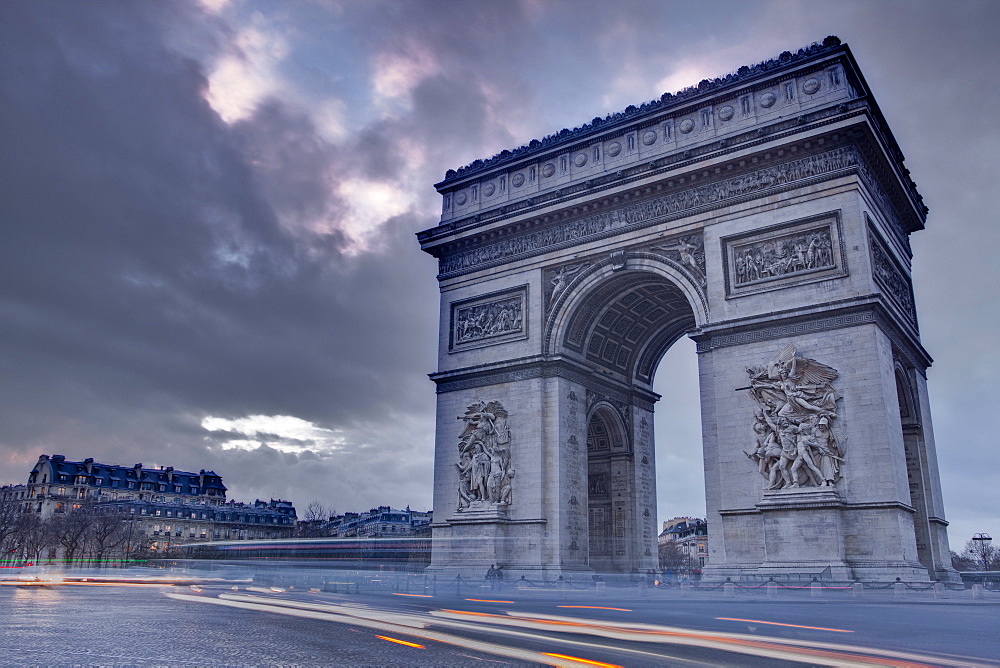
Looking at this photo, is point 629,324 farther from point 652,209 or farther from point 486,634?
point 486,634

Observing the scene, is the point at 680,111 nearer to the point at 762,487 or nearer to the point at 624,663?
the point at 762,487

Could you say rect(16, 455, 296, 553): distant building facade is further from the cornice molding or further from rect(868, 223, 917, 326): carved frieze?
rect(868, 223, 917, 326): carved frieze

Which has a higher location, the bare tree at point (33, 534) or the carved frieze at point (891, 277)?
the carved frieze at point (891, 277)

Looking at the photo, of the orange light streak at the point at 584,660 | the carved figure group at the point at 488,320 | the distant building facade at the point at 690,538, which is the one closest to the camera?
the orange light streak at the point at 584,660

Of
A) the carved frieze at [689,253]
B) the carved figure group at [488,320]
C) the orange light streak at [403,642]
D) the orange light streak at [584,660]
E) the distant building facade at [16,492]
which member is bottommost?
the orange light streak at [403,642]

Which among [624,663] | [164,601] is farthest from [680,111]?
[624,663]

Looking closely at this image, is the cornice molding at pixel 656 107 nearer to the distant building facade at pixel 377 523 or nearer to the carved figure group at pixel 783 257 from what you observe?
A: the carved figure group at pixel 783 257

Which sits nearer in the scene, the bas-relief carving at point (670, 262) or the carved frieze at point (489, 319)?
the bas-relief carving at point (670, 262)

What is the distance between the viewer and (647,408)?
3634 centimetres

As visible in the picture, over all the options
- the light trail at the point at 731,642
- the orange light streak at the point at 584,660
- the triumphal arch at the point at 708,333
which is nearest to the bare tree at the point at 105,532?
the triumphal arch at the point at 708,333

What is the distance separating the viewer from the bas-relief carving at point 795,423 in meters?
23.5

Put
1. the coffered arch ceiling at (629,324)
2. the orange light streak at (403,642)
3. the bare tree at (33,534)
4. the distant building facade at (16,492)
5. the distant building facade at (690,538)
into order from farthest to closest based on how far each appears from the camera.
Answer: the distant building facade at (690,538) < the distant building facade at (16,492) < the bare tree at (33,534) < the coffered arch ceiling at (629,324) < the orange light streak at (403,642)

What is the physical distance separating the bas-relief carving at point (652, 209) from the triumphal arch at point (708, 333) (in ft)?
0.23

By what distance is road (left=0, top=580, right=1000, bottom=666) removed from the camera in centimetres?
887
